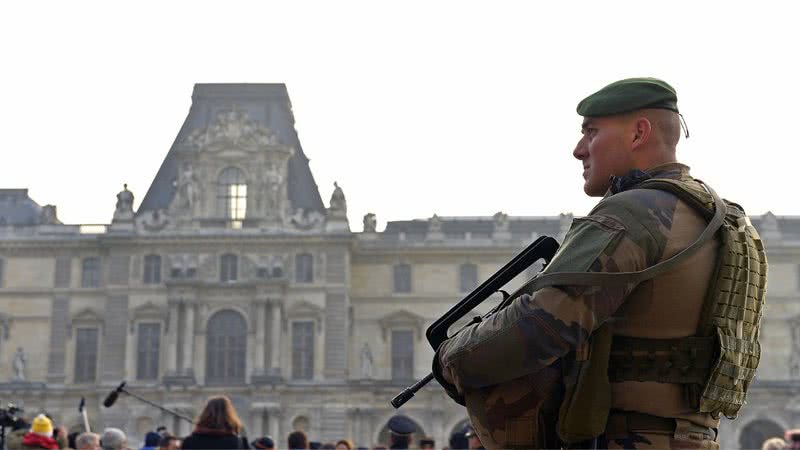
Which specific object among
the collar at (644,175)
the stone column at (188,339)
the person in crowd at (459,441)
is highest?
the stone column at (188,339)

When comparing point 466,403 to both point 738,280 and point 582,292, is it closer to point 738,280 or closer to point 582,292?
point 582,292

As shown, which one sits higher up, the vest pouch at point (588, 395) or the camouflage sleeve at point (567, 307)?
the camouflage sleeve at point (567, 307)

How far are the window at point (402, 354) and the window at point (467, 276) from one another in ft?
10.7

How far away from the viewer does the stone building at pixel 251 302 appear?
170 feet

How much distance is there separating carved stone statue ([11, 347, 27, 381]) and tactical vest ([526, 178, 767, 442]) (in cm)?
5354

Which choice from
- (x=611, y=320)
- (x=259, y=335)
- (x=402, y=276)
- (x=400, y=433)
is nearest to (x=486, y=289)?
(x=611, y=320)

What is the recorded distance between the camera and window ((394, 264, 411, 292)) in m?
55.7

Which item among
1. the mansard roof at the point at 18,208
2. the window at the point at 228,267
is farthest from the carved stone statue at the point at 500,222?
the mansard roof at the point at 18,208

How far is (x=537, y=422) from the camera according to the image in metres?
3.17

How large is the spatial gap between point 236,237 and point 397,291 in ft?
26.4

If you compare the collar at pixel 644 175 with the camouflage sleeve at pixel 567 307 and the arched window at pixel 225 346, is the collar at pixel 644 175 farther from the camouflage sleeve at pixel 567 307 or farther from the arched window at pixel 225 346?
the arched window at pixel 225 346

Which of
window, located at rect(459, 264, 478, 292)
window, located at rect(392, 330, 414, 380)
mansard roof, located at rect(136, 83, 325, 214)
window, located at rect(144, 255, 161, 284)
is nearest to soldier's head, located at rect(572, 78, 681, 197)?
window, located at rect(144, 255, 161, 284)

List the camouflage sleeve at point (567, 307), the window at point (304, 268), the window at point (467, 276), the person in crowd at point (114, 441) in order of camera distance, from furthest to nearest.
→ the window at point (467, 276), the window at point (304, 268), the person in crowd at point (114, 441), the camouflage sleeve at point (567, 307)

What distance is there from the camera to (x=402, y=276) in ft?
183
